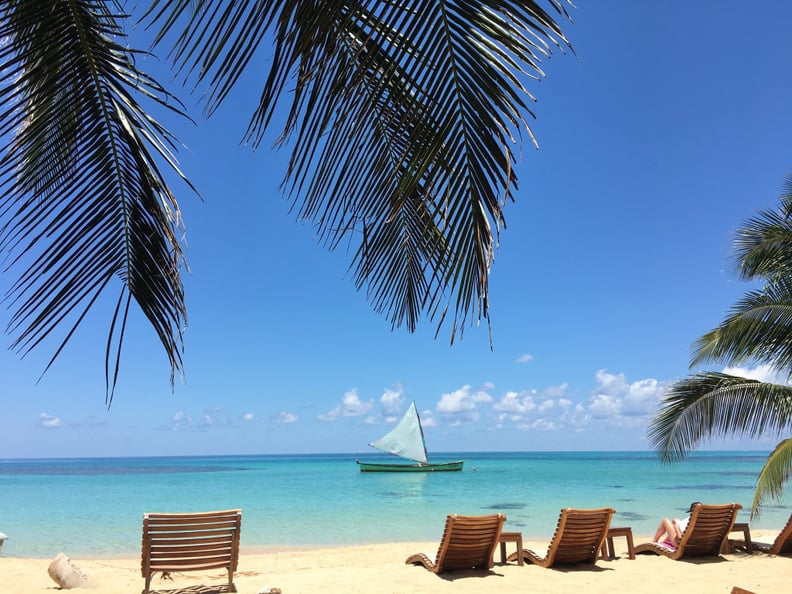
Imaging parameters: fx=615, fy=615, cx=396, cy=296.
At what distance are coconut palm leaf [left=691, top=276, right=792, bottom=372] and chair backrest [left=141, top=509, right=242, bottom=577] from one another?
763 cm

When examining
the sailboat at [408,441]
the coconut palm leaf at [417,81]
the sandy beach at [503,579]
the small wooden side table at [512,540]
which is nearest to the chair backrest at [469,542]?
the sandy beach at [503,579]

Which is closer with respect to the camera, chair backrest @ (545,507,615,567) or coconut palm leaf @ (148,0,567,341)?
coconut palm leaf @ (148,0,567,341)

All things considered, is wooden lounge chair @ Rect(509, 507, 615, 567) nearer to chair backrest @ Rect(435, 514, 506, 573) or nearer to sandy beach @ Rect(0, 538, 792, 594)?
sandy beach @ Rect(0, 538, 792, 594)

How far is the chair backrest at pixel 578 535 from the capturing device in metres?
8.53

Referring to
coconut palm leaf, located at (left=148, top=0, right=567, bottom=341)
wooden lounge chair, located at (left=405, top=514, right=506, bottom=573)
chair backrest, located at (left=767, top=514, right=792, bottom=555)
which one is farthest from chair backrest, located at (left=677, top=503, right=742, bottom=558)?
coconut palm leaf, located at (left=148, top=0, right=567, bottom=341)

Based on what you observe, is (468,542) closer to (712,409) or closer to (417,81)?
(712,409)

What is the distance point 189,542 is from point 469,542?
3569 millimetres

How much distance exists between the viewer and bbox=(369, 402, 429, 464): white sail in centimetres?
4622

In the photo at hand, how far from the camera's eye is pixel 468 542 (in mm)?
8203

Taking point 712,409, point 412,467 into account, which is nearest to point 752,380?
point 712,409

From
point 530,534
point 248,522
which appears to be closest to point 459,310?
point 530,534

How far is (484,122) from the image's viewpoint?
5.36 ft

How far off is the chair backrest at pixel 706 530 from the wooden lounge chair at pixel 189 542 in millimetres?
6624

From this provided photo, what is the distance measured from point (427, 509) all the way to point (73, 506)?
14.7 m
